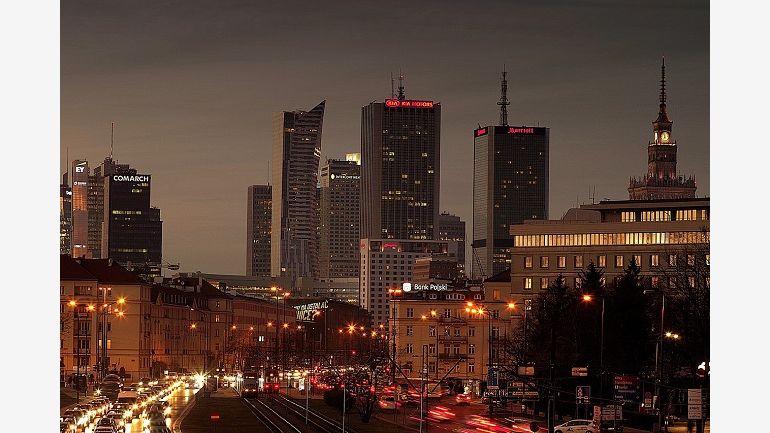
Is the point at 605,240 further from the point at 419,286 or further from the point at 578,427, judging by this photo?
the point at 578,427

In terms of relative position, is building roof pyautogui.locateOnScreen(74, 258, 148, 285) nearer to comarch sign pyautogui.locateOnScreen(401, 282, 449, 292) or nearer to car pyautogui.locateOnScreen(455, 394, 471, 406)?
comarch sign pyautogui.locateOnScreen(401, 282, 449, 292)

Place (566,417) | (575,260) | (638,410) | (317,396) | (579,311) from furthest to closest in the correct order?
(575,260) < (317,396) < (579,311) < (566,417) < (638,410)

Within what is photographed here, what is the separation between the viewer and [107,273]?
112 m

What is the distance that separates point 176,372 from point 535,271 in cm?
3077

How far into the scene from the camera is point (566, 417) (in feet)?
181

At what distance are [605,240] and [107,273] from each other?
1455 inches

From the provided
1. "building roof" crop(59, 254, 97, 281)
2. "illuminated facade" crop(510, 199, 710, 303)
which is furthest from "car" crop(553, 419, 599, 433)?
"building roof" crop(59, 254, 97, 281)

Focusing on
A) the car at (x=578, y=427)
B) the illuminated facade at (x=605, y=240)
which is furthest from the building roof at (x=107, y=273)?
the car at (x=578, y=427)

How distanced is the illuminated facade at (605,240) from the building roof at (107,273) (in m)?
28.6

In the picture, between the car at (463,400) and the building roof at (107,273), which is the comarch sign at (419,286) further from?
the car at (463,400)
